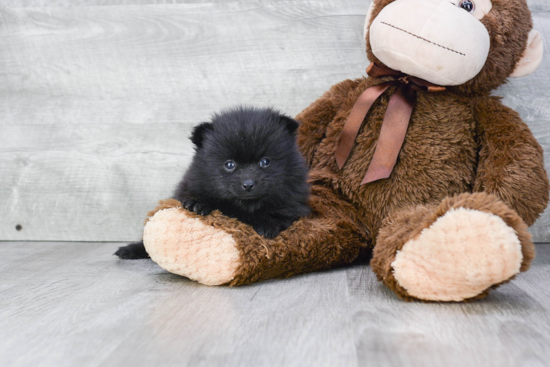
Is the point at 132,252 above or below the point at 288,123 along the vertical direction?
below

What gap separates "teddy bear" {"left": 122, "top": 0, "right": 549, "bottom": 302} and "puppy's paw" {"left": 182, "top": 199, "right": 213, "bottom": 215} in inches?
1.1

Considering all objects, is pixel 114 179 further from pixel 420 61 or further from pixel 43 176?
pixel 420 61

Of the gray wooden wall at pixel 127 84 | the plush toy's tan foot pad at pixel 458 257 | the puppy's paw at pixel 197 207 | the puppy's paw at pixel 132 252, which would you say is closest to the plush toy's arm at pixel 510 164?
the plush toy's tan foot pad at pixel 458 257

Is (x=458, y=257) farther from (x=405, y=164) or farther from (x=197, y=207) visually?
(x=197, y=207)

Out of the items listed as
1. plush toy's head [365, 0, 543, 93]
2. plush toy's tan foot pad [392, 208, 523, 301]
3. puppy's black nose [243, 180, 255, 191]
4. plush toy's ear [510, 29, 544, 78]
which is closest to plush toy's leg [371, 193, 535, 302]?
plush toy's tan foot pad [392, 208, 523, 301]

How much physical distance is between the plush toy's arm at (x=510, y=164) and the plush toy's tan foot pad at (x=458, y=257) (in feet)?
1.26

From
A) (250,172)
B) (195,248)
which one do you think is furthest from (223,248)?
(250,172)

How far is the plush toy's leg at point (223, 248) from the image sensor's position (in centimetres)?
125

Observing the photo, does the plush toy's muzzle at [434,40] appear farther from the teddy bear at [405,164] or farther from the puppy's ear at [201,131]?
the puppy's ear at [201,131]

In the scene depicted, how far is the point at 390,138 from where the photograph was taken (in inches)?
58.8

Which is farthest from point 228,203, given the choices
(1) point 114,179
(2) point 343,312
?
(1) point 114,179

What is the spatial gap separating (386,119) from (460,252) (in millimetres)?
592

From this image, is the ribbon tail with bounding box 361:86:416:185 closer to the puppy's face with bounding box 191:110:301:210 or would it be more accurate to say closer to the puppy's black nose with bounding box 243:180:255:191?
the puppy's face with bounding box 191:110:301:210

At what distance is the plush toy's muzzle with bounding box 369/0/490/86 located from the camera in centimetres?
138
